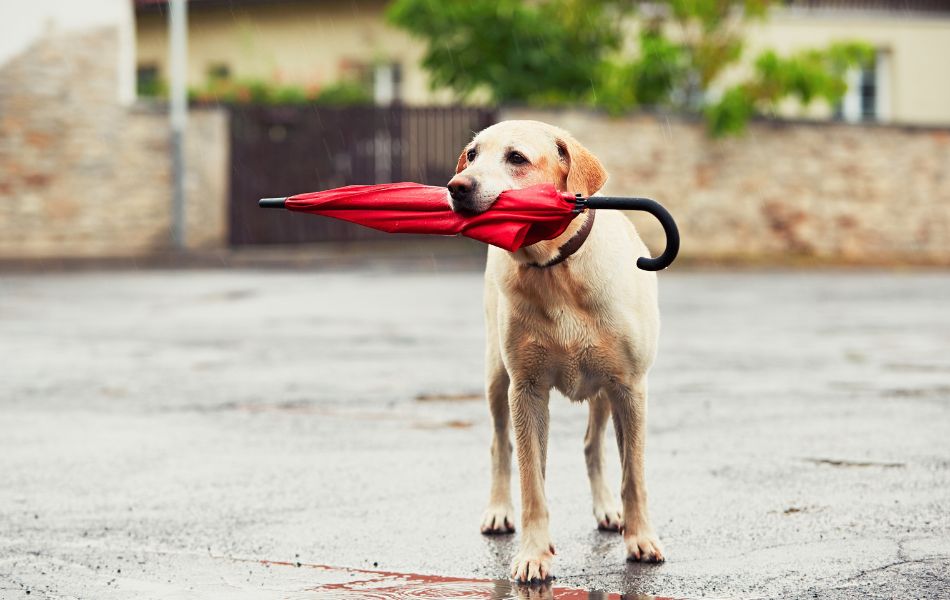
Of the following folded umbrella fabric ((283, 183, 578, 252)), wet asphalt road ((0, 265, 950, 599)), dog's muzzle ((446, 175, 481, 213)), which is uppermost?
dog's muzzle ((446, 175, 481, 213))

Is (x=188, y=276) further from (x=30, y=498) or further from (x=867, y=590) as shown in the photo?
(x=867, y=590)

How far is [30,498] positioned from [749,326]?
27.5 ft

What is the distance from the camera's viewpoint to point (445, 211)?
4.67m

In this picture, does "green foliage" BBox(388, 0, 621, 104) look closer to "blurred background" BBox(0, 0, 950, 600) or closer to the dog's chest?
"blurred background" BBox(0, 0, 950, 600)

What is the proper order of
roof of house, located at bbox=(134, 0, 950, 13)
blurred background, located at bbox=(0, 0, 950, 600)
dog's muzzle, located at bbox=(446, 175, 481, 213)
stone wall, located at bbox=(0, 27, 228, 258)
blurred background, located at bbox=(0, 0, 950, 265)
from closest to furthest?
1. dog's muzzle, located at bbox=(446, 175, 481, 213)
2. blurred background, located at bbox=(0, 0, 950, 600)
3. stone wall, located at bbox=(0, 27, 228, 258)
4. blurred background, located at bbox=(0, 0, 950, 265)
5. roof of house, located at bbox=(134, 0, 950, 13)

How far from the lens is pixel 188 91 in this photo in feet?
87.9

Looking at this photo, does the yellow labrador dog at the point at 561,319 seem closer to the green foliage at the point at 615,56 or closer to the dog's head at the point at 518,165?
the dog's head at the point at 518,165

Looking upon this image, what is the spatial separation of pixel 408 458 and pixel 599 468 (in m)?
1.48

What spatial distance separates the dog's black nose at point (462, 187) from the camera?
4516 mm

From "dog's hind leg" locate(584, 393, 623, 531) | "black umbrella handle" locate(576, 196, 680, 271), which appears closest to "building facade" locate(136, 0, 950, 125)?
"dog's hind leg" locate(584, 393, 623, 531)

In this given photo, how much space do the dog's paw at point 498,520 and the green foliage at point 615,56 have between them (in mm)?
19081

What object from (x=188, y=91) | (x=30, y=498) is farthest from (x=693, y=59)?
(x=30, y=498)

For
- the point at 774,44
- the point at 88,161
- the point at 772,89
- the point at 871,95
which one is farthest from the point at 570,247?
the point at 871,95

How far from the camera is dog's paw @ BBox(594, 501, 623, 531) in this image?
5.43m
